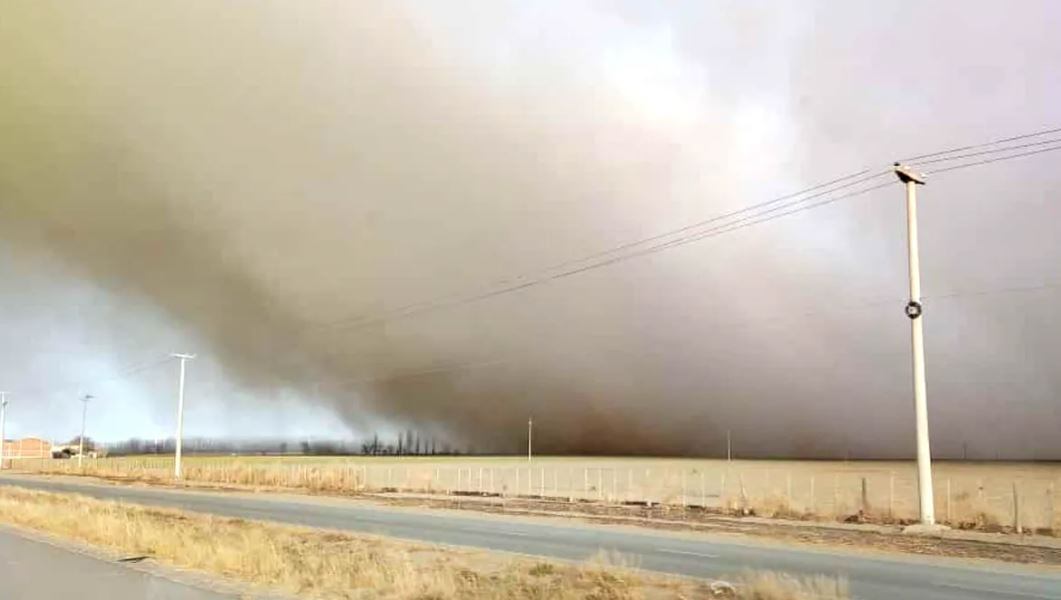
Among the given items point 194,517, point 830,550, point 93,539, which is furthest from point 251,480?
point 830,550

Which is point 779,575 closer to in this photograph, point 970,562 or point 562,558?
point 562,558

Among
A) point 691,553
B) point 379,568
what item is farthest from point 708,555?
point 379,568

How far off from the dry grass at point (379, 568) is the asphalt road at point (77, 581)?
136 centimetres

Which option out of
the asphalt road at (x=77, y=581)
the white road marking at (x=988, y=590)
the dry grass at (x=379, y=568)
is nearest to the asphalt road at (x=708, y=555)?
the white road marking at (x=988, y=590)

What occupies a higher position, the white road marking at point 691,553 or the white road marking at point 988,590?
the white road marking at point 988,590

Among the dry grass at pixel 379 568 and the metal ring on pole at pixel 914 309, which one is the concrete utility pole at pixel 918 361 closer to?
the metal ring on pole at pixel 914 309

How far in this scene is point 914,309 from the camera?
111 ft

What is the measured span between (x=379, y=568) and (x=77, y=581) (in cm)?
523

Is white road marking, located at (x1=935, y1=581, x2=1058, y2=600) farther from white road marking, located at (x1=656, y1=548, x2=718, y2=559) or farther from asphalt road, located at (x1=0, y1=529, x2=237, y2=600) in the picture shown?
asphalt road, located at (x1=0, y1=529, x2=237, y2=600)

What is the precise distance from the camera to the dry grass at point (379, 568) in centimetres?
1461

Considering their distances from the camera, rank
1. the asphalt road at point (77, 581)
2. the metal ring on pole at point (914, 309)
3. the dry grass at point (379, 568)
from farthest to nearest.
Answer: the metal ring on pole at point (914, 309) → the dry grass at point (379, 568) → the asphalt road at point (77, 581)

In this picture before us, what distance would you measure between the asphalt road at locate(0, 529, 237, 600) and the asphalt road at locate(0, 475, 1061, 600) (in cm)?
966

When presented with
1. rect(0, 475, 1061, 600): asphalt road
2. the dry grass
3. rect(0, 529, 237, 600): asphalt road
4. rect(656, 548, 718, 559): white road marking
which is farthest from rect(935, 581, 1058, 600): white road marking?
rect(0, 529, 237, 600): asphalt road

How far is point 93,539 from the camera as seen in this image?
83.2ft
